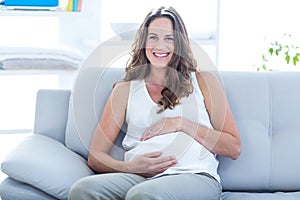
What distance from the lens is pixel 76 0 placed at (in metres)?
3.12

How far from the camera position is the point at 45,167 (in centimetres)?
212

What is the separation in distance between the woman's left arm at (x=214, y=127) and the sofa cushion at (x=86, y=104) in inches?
8.8

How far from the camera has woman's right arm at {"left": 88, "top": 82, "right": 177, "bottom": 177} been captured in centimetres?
221

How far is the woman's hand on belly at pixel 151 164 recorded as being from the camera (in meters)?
2.21

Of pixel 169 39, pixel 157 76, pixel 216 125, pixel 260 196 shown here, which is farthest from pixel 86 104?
pixel 260 196

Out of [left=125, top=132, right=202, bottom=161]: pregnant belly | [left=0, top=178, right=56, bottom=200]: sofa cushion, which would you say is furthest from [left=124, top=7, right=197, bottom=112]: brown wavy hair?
[left=0, top=178, right=56, bottom=200]: sofa cushion

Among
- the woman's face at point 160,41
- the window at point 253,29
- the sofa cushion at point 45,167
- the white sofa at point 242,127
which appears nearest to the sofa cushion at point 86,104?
the white sofa at point 242,127

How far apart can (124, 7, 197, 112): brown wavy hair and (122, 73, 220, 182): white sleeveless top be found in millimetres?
27

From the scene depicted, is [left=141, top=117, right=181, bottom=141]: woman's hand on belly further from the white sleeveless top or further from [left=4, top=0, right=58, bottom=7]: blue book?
[left=4, top=0, right=58, bottom=7]: blue book

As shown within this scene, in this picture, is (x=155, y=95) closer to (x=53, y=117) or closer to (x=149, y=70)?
(x=149, y=70)

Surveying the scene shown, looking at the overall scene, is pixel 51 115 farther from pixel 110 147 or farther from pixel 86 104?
pixel 110 147

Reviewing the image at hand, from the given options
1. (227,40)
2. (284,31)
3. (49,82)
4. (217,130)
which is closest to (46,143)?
(217,130)

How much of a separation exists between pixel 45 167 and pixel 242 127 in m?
0.79

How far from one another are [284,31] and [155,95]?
1.68 m
